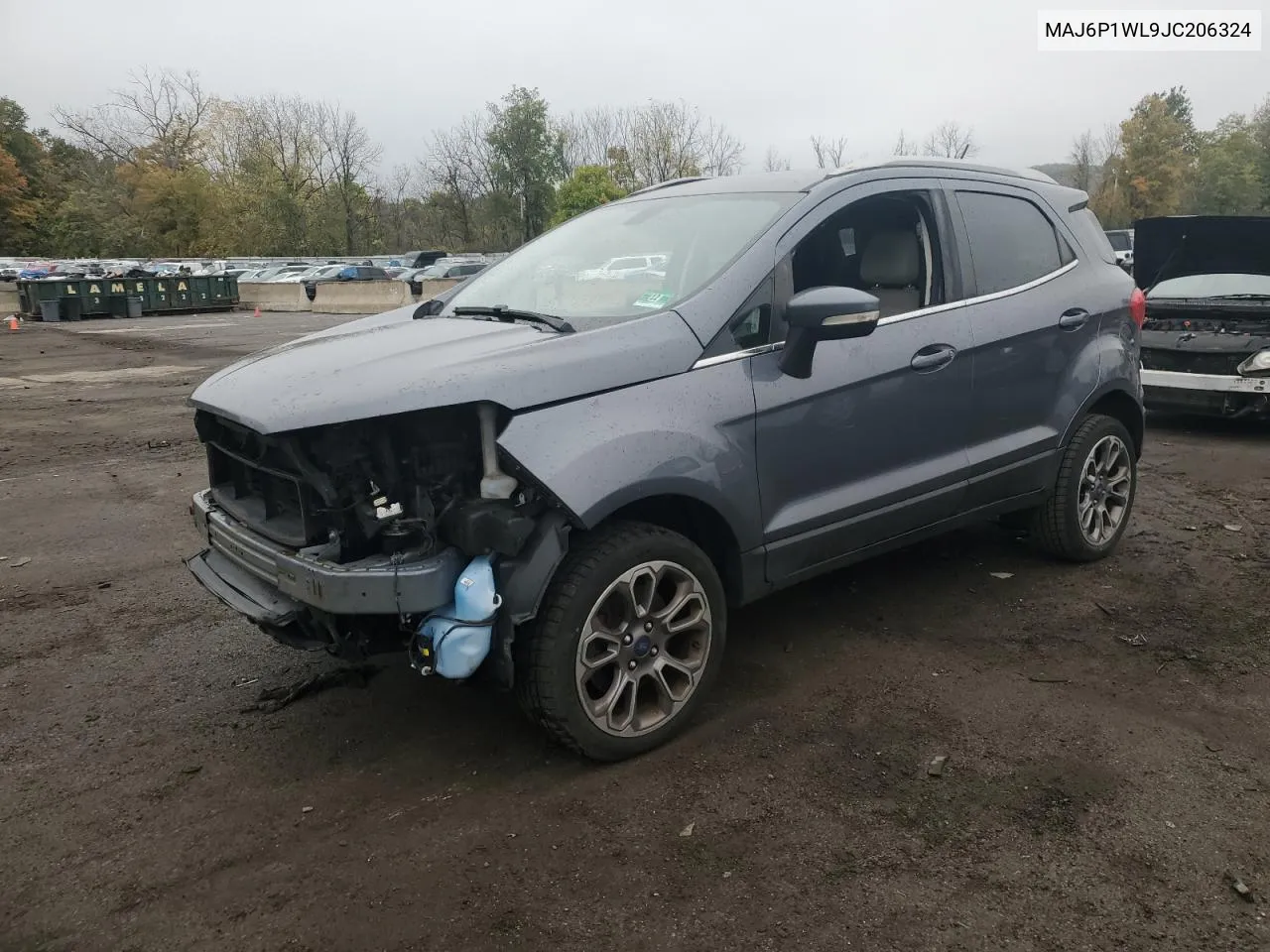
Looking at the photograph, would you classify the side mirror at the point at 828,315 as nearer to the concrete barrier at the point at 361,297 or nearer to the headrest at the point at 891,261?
the headrest at the point at 891,261

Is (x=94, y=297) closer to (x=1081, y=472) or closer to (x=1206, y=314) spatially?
(x=1206, y=314)

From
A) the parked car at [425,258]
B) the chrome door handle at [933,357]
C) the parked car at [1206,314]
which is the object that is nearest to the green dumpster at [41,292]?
the parked car at [425,258]

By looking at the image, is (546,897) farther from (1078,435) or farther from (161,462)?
(161,462)

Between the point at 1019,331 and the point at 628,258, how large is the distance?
182 cm

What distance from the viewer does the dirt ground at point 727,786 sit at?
2.50 metres

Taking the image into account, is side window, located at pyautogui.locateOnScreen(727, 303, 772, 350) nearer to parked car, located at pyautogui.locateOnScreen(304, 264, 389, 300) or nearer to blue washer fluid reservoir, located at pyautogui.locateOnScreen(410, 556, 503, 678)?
blue washer fluid reservoir, located at pyautogui.locateOnScreen(410, 556, 503, 678)

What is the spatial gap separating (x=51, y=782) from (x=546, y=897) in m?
1.86

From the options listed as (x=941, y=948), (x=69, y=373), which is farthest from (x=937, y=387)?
(x=69, y=373)

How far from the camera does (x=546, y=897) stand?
102 inches

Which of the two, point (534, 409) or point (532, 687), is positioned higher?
point (534, 409)

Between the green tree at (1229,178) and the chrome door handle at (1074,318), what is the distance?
224 ft

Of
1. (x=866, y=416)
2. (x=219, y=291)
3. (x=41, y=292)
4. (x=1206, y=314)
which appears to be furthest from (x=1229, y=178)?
(x=866, y=416)

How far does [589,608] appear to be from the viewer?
9.95ft

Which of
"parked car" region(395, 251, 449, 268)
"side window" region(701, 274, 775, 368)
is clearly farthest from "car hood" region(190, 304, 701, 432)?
"parked car" region(395, 251, 449, 268)
